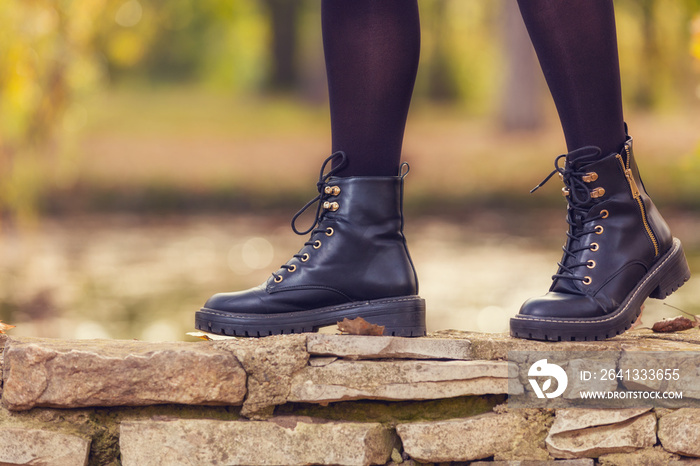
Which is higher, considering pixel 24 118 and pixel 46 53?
pixel 46 53

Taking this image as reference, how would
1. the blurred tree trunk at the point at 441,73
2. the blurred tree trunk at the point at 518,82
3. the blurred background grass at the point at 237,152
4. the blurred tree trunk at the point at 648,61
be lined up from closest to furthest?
the blurred background grass at the point at 237,152, the blurred tree trunk at the point at 518,82, the blurred tree trunk at the point at 648,61, the blurred tree trunk at the point at 441,73

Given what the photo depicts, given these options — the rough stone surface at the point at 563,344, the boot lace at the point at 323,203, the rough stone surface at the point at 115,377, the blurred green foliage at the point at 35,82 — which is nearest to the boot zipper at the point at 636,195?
the rough stone surface at the point at 563,344

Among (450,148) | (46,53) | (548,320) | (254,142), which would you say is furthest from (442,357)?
(254,142)

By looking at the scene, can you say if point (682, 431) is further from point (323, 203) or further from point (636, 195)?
point (323, 203)

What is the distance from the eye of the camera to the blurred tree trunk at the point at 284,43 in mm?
14953

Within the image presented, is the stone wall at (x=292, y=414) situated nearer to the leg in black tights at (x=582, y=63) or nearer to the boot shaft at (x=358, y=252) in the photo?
the boot shaft at (x=358, y=252)

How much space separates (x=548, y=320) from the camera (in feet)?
4.34

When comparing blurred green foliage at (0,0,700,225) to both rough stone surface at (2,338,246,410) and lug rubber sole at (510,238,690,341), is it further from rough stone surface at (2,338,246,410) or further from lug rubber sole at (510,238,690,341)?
rough stone surface at (2,338,246,410)

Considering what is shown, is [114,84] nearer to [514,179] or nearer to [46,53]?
[514,179]

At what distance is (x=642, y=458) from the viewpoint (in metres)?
1.31

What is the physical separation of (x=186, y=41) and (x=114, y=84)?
8.00 feet

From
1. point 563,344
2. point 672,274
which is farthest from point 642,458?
point 672,274

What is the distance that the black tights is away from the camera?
4.34ft

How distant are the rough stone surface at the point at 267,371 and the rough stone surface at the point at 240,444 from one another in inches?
1.6
